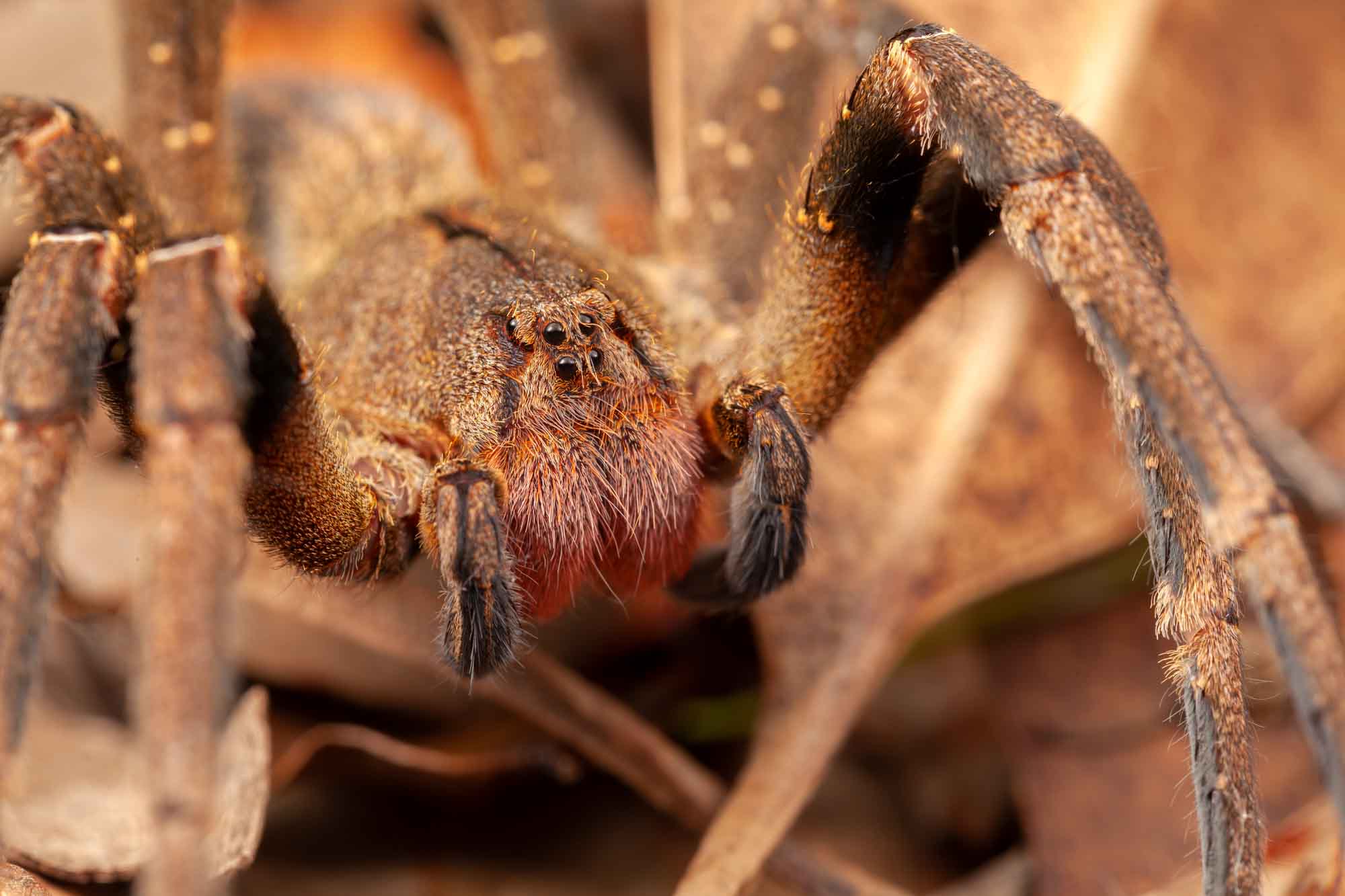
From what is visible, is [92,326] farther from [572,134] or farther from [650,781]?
[572,134]

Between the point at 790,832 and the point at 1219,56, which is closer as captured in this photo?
the point at 790,832

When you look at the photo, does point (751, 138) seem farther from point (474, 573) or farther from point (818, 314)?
point (474, 573)

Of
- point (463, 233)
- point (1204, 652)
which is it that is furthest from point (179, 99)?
point (1204, 652)

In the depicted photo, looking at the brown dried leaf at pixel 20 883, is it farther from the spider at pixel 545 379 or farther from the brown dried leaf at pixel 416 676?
the brown dried leaf at pixel 416 676

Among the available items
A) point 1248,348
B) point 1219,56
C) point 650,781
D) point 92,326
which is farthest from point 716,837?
point 1219,56

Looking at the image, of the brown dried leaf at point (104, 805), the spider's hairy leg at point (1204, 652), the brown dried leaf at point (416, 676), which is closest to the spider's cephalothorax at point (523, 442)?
the brown dried leaf at point (416, 676)

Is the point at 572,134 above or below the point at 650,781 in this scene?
above

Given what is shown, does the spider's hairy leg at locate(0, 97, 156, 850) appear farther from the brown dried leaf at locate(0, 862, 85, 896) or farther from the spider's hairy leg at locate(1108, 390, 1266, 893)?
the spider's hairy leg at locate(1108, 390, 1266, 893)
